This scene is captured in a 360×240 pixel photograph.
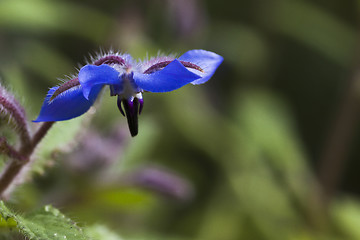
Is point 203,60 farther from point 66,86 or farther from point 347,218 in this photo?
point 347,218

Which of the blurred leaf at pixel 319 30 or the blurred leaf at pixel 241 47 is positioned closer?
the blurred leaf at pixel 319 30

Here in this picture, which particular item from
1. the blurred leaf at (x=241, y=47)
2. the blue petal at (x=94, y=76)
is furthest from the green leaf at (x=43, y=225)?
the blurred leaf at (x=241, y=47)

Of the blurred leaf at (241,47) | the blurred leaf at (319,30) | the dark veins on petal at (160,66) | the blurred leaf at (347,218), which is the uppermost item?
the blurred leaf at (319,30)

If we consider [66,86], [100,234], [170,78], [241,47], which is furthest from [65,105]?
[241,47]

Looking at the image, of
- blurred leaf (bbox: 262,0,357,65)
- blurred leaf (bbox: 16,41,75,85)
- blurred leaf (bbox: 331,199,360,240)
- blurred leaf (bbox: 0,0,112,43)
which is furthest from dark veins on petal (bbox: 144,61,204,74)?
blurred leaf (bbox: 262,0,357,65)

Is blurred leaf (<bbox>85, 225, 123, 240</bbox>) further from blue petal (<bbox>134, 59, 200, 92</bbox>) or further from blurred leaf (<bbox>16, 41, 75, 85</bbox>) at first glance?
blurred leaf (<bbox>16, 41, 75, 85</bbox>)

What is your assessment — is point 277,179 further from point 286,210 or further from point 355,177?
point 355,177

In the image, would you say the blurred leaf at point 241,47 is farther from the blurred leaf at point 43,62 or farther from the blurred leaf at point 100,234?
the blurred leaf at point 100,234
